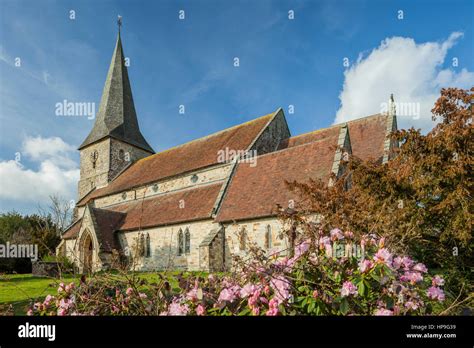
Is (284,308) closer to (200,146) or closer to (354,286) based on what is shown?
(354,286)

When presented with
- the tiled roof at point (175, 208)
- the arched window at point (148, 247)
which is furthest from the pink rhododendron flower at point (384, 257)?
the arched window at point (148, 247)

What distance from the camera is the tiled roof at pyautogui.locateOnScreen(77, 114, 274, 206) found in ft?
72.6

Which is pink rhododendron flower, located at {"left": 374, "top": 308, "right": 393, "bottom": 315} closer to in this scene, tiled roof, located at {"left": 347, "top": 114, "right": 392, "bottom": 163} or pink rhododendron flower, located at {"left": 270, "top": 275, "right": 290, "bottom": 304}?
pink rhododendron flower, located at {"left": 270, "top": 275, "right": 290, "bottom": 304}

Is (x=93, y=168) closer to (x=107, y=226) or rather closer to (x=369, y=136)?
(x=107, y=226)

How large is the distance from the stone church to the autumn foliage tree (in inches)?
126

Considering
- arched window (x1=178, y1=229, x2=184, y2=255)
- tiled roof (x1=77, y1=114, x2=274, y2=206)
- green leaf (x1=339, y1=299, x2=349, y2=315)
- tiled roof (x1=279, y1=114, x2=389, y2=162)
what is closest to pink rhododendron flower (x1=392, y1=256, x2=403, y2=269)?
green leaf (x1=339, y1=299, x2=349, y2=315)

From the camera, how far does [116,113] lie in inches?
1332

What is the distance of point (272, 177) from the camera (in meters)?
17.5

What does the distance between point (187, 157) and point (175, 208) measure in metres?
5.00

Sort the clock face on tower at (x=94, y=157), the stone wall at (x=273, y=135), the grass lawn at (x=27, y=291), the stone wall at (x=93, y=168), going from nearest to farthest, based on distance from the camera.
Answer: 1. the grass lawn at (x=27, y=291)
2. the stone wall at (x=273, y=135)
3. the stone wall at (x=93, y=168)
4. the clock face on tower at (x=94, y=157)

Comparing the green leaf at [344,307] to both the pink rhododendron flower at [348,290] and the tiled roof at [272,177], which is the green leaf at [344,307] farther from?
the tiled roof at [272,177]

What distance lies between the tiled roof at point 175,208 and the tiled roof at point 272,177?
1.53m

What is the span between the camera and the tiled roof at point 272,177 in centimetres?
1582
